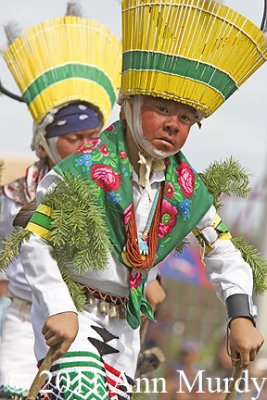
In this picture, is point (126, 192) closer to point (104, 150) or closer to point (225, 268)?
point (104, 150)

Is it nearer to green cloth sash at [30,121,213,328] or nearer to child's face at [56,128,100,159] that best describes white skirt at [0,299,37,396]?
child's face at [56,128,100,159]

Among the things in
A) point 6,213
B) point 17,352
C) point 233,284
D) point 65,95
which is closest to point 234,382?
point 233,284

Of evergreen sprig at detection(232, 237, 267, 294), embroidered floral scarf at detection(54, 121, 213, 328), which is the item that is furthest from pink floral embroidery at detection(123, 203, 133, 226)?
evergreen sprig at detection(232, 237, 267, 294)

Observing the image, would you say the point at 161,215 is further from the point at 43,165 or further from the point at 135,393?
the point at 43,165

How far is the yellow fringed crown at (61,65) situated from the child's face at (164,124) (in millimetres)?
2139

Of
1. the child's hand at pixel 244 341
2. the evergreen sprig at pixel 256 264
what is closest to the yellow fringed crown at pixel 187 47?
the evergreen sprig at pixel 256 264

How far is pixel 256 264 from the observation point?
5648 millimetres

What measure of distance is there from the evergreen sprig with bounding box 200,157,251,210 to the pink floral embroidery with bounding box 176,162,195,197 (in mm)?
165

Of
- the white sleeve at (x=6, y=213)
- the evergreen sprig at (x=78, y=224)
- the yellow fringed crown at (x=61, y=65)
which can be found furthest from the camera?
the yellow fringed crown at (x=61, y=65)

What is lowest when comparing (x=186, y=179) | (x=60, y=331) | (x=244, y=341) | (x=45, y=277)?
(x=60, y=331)

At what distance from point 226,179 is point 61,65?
2.06 meters

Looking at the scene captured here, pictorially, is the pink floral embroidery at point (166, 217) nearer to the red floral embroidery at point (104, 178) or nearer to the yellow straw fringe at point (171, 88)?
the red floral embroidery at point (104, 178)

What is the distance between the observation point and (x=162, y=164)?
17.9ft

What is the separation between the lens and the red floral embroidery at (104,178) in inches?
209
